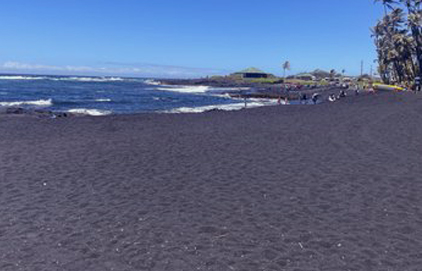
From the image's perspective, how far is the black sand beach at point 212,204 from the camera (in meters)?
6.66

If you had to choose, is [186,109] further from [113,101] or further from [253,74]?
[253,74]

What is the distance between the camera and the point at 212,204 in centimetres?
934

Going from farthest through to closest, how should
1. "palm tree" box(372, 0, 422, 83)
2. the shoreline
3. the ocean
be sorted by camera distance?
"palm tree" box(372, 0, 422, 83)
the ocean
the shoreline

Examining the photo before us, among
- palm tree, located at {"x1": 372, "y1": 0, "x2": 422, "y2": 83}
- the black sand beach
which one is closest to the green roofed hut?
palm tree, located at {"x1": 372, "y1": 0, "x2": 422, "y2": 83}

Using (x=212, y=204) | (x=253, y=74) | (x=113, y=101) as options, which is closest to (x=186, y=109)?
(x=113, y=101)

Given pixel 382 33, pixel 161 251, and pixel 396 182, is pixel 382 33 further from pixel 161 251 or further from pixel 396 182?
pixel 161 251

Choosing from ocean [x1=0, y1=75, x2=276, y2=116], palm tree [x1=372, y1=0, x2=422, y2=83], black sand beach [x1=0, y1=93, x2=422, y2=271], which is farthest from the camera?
palm tree [x1=372, y1=0, x2=422, y2=83]

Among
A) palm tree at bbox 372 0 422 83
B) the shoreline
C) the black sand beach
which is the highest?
palm tree at bbox 372 0 422 83

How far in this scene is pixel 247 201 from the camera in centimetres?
950

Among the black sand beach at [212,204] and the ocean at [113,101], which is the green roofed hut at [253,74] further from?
the black sand beach at [212,204]

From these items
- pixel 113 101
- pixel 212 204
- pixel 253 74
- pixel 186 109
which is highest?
pixel 253 74

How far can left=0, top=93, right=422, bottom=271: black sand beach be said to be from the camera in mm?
6656

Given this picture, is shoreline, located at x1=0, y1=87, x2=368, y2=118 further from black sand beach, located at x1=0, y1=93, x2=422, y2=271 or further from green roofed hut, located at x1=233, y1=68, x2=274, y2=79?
green roofed hut, located at x1=233, y1=68, x2=274, y2=79

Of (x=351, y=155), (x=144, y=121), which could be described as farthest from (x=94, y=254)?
(x=144, y=121)
